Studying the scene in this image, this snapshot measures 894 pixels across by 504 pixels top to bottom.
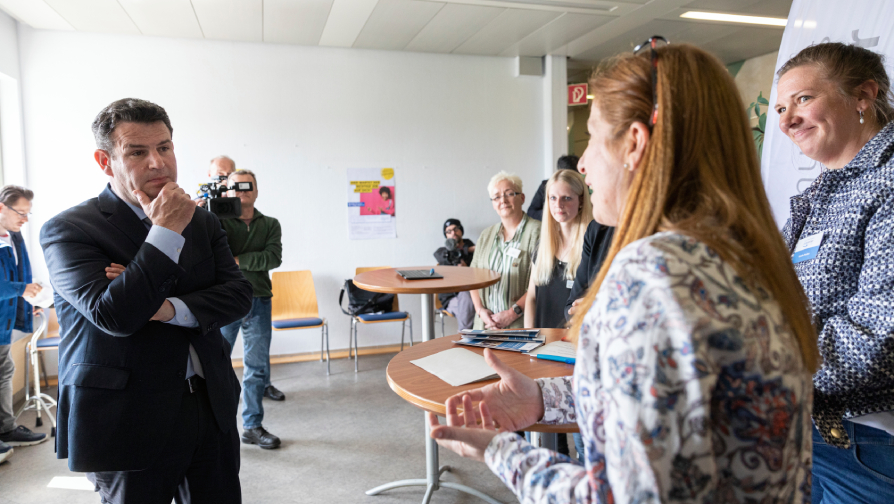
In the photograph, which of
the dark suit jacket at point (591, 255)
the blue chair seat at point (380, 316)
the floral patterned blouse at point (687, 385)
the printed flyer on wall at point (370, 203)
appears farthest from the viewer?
the printed flyer on wall at point (370, 203)

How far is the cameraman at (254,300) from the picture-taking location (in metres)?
3.33

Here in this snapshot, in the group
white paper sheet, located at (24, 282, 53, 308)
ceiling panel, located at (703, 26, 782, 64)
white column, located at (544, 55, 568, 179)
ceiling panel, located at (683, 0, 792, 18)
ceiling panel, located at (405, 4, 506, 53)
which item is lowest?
white paper sheet, located at (24, 282, 53, 308)

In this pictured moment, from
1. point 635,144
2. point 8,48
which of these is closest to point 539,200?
point 635,144

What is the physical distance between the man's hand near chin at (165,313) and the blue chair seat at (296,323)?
10.9ft

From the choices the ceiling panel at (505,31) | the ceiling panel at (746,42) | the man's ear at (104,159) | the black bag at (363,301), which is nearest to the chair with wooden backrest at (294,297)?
the black bag at (363,301)

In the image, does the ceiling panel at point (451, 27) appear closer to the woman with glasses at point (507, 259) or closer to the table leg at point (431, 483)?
the woman with glasses at point (507, 259)

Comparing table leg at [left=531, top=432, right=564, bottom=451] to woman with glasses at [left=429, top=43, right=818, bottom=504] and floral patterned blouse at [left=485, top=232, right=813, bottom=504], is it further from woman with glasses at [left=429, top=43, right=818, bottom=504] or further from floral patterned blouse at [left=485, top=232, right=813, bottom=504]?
floral patterned blouse at [left=485, top=232, right=813, bottom=504]

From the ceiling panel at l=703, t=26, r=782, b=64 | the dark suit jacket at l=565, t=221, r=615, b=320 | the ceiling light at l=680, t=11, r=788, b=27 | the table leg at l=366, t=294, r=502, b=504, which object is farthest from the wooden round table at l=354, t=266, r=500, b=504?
the ceiling panel at l=703, t=26, r=782, b=64

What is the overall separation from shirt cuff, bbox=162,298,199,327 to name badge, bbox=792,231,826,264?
1587 mm

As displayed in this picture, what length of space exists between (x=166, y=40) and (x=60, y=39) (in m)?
0.83

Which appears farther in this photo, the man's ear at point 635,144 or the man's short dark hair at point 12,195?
the man's short dark hair at point 12,195

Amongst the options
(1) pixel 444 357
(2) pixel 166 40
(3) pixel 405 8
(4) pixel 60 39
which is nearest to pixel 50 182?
(4) pixel 60 39

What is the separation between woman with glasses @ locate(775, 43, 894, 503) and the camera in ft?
3.42

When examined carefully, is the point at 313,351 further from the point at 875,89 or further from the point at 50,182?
the point at 875,89
